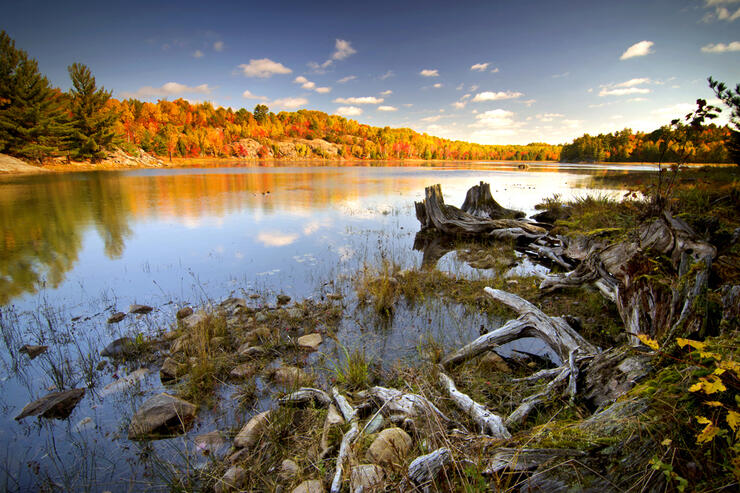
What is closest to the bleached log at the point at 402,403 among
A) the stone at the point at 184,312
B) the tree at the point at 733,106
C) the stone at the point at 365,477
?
the stone at the point at 365,477

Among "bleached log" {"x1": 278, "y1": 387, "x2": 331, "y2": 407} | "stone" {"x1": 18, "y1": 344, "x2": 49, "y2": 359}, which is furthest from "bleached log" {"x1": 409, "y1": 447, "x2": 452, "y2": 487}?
"stone" {"x1": 18, "y1": 344, "x2": 49, "y2": 359}

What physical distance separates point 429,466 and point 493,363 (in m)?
2.53

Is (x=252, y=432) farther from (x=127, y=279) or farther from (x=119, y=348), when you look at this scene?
(x=127, y=279)

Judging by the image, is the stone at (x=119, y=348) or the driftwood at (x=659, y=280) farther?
the stone at (x=119, y=348)

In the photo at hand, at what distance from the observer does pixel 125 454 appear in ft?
9.65

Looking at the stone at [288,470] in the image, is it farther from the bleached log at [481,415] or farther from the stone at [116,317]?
the stone at [116,317]

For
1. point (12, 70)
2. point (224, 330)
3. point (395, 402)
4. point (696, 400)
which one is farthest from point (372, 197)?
point (12, 70)

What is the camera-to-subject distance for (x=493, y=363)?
4.12 metres

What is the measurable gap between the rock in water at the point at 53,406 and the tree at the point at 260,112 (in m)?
174

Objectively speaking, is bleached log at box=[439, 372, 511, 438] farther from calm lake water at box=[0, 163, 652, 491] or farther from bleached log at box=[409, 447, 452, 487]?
calm lake water at box=[0, 163, 652, 491]

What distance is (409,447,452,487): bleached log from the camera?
1924 mm

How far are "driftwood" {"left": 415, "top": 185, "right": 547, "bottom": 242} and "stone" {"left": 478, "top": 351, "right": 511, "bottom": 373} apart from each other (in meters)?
7.43

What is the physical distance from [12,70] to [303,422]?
215 ft

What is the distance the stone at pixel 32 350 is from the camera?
14.7ft
